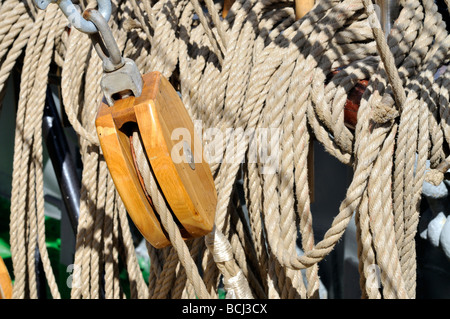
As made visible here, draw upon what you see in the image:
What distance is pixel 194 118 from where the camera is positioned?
4.25 ft

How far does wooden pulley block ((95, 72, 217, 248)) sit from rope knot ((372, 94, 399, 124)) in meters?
0.39

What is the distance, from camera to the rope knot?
3.31 ft

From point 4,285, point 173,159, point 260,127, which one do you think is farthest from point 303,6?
point 4,285

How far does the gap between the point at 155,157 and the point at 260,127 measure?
432 mm

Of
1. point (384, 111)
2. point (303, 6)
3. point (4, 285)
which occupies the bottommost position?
point (4, 285)

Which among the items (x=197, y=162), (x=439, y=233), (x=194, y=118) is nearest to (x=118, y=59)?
(x=197, y=162)

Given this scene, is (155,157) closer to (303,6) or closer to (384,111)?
(384,111)

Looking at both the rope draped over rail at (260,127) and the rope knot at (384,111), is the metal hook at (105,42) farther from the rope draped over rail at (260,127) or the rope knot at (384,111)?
the rope knot at (384,111)

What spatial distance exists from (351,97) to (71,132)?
54.5 inches

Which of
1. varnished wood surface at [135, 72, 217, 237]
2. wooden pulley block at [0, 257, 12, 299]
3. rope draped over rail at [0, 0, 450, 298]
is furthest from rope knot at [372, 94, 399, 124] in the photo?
wooden pulley block at [0, 257, 12, 299]

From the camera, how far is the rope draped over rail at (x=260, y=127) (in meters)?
1.03

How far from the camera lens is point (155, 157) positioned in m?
0.82

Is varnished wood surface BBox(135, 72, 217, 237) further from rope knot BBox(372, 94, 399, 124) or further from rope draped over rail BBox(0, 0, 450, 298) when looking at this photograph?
rope knot BBox(372, 94, 399, 124)
